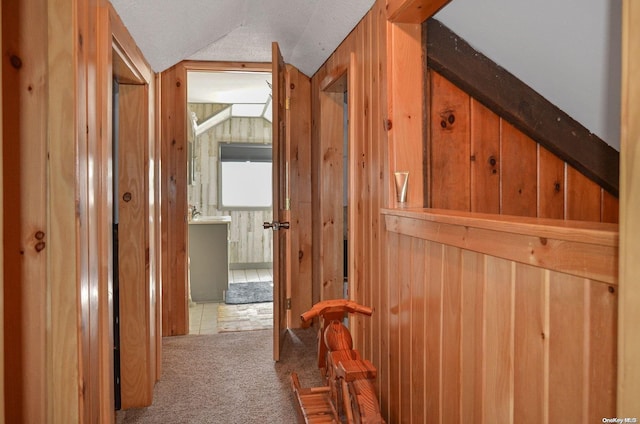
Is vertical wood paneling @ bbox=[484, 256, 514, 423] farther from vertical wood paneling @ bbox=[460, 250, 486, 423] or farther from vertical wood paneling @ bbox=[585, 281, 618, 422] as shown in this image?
vertical wood paneling @ bbox=[585, 281, 618, 422]

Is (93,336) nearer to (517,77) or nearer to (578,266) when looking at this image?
(578,266)

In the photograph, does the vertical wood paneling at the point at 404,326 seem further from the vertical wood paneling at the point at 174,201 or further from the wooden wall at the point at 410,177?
the vertical wood paneling at the point at 174,201

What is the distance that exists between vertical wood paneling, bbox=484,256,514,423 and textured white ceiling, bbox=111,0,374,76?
1531 mm

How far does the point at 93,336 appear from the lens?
5.27 ft

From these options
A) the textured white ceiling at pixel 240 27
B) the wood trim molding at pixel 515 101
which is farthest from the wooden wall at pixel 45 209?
the wood trim molding at pixel 515 101

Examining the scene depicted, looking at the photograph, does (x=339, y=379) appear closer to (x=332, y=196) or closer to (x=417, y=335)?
(x=417, y=335)

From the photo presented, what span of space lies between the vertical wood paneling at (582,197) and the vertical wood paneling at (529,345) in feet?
4.54

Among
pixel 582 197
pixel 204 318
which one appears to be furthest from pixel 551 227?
pixel 204 318

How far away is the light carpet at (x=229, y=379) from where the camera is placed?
234 centimetres

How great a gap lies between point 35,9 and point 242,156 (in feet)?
19.1

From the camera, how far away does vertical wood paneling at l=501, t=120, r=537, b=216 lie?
2.16 m

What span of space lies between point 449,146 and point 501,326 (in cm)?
114

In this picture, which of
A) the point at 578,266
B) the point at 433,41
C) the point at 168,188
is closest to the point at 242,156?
the point at 168,188

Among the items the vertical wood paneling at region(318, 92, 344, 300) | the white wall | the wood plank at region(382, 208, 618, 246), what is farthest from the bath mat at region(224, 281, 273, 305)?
the wood plank at region(382, 208, 618, 246)
